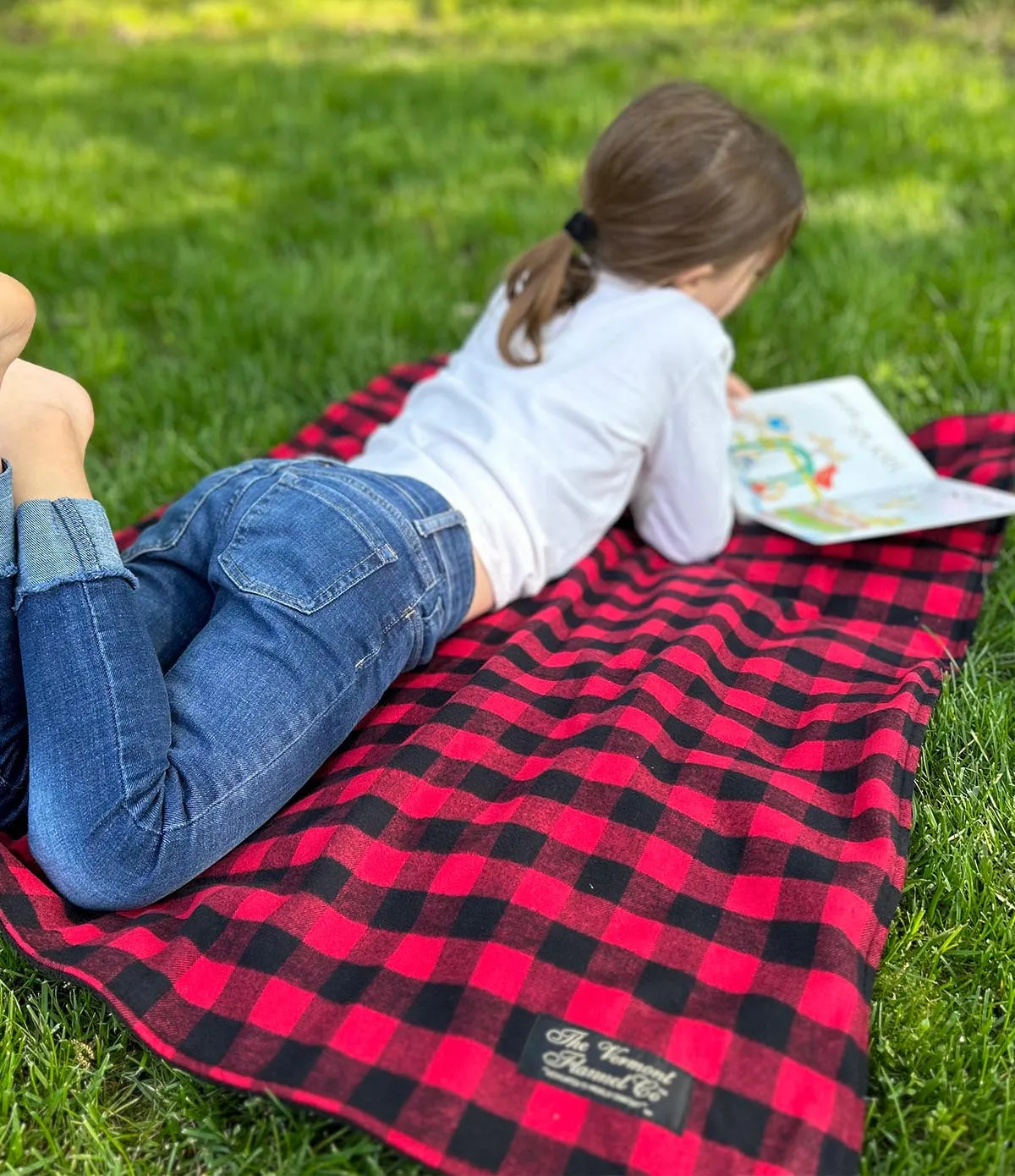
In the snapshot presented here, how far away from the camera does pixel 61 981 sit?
1.57 m

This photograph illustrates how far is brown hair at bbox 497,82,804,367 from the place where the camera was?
2301mm

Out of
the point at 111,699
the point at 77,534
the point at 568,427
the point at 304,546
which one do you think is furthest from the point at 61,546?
the point at 568,427

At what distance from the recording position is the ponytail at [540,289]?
7.58ft

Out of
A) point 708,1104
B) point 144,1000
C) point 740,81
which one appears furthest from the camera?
point 740,81

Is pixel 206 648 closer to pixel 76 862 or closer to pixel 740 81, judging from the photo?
pixel 76 862

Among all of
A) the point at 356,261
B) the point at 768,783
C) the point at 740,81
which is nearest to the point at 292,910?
the point at 768,783

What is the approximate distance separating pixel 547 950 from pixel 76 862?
68cm

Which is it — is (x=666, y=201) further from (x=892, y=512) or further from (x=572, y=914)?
(x=572, y=914)

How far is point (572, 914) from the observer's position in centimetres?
161

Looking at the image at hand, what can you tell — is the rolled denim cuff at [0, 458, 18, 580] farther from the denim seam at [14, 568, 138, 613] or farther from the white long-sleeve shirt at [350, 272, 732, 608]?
the white long-sleeve shirt at [350, 272, 732, 608]

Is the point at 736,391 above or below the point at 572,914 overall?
above

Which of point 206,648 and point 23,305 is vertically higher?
point 23,305

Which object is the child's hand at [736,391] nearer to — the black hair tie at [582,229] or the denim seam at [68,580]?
the black hair tie at [582,229]

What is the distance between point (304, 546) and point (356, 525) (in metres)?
0.10
